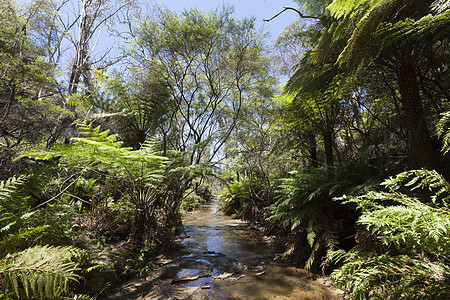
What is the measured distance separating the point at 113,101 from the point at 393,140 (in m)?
6.33

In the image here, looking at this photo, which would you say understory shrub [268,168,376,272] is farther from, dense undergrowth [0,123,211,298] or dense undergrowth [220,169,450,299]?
dense undergrowth [0,123,211,298]

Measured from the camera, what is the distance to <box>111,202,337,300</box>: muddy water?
2211 mm

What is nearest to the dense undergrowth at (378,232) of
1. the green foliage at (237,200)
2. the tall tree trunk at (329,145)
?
the tall tree trunk at (329,145)

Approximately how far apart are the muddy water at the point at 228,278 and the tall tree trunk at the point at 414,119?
1836mm

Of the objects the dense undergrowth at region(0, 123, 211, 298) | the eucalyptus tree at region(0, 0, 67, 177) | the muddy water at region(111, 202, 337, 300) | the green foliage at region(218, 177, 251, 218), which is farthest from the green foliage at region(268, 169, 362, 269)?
the eucalyptus tree at region(0, 0, 67, 177)

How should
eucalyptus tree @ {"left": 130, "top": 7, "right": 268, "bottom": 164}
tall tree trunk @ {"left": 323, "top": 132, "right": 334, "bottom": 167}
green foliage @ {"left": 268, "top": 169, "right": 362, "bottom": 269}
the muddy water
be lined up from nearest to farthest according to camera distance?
the muddy water → green foliage @ {"left": 268, "top": 169, "right": 362, "bottom": 269} → tall tree trunk @ {"left": 323, "top": 132, "right": 334, "bottom": 167} → eucalyptus tree @ {"left": 130, "top": 7, "right": 268, "bottom": 164}

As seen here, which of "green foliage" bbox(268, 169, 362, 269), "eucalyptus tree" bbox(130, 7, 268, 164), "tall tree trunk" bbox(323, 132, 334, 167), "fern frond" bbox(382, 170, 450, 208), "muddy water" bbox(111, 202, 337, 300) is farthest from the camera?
"eucalyptus tree" bbox(130, 7, 268, 164)

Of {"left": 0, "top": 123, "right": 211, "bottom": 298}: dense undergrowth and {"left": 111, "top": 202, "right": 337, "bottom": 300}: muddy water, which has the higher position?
{"left": 0, "top": 123, "right": 211, "bottom": 298}: dense undergrowth

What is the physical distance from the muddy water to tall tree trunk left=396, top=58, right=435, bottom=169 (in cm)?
184

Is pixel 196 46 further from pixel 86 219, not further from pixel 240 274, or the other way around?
pixel 240 274

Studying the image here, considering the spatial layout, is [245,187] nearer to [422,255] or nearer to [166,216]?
[166,216]

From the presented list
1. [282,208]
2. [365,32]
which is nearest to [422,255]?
[282,208]

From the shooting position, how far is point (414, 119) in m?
2.37

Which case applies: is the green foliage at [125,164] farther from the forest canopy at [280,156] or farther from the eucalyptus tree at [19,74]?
the eucalyptus tree at [19,74]
